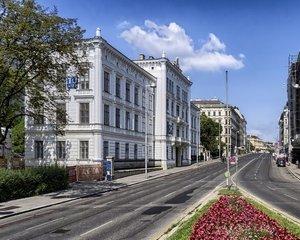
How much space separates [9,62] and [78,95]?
84.2ft

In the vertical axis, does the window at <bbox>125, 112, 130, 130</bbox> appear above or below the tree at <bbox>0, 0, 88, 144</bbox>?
below

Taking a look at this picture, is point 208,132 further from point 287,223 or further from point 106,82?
point 287,223

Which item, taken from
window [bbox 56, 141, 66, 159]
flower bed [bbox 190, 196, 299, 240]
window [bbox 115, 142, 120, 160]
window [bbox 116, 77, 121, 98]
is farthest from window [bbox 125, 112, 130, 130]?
flower bed [bbox 190, 196, 299, 240]

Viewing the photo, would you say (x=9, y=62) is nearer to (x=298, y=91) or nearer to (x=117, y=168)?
(x=117, y=168)

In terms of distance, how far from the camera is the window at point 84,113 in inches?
2419

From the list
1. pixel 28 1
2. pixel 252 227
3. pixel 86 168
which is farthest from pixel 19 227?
pixel 86 168

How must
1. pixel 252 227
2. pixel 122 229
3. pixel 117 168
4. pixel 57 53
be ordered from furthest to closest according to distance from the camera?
pixel 117 168
pixel 57 53
pixel 122 229
pixel 252 227

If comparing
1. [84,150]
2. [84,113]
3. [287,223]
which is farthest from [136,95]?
[287,223]

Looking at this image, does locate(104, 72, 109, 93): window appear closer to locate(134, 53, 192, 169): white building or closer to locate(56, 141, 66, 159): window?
locate(56, 141, 66, 159): window

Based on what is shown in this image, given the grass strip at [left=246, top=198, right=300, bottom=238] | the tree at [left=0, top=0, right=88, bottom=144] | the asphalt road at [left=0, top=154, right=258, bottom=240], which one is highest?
the tree at [left=0, top=0, right=88, bottom=144]

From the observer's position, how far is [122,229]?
65.9 feet

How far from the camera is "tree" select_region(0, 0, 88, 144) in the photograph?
3484 centimetres

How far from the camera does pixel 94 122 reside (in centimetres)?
6053

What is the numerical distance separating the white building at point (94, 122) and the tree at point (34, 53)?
1716cm
